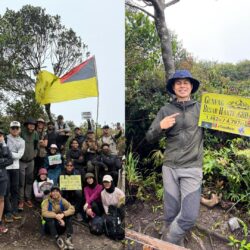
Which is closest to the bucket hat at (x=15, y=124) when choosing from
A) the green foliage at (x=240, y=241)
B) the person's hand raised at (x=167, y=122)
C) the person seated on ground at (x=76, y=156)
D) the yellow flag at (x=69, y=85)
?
the yellow flag at (x=69, y=85)

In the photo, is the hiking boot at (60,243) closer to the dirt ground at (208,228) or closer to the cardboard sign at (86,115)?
the dirt ground at (208,228)

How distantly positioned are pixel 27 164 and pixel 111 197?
2.79ft

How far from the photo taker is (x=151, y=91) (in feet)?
11.5

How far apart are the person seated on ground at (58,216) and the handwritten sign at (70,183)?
82 millimetres

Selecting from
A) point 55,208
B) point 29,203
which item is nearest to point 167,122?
point 55,208

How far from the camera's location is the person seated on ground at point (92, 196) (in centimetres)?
395

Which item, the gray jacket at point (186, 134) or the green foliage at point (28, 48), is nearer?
the gray jacket at point (186, 134)

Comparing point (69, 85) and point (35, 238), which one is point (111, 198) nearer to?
point (35, 238)

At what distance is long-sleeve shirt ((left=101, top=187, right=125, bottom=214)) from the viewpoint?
3.86 metres

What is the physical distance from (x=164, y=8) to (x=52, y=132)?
5.25ft

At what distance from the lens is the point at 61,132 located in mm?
4098

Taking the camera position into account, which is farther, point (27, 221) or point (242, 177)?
point (27, 221)

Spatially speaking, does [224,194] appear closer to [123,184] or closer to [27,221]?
[123,184]

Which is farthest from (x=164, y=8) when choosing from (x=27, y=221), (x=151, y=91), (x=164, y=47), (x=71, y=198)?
(x=27, y=221)
